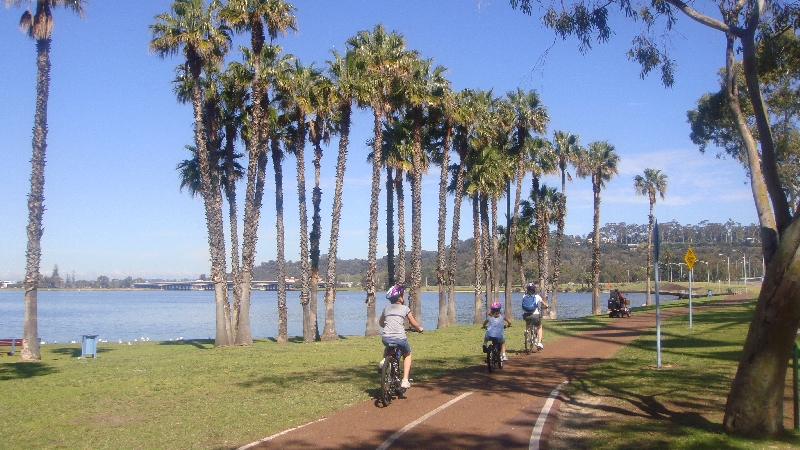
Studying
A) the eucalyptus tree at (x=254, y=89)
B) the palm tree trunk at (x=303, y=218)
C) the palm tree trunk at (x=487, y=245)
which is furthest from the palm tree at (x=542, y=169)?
the eucalyptus tree at (x=254, y=89)

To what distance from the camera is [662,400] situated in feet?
36.1

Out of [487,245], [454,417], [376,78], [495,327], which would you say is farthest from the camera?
[487,245]

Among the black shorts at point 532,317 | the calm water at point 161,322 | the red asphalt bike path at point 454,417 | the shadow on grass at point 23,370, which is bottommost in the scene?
the calm water at point 161,322

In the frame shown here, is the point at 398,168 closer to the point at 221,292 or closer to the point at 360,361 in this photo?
the point at 221,292

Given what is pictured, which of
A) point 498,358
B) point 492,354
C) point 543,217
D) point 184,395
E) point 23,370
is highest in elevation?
point 543,217

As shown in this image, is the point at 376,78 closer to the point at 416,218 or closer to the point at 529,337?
the point at 416,218

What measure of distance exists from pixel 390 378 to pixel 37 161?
18258mm

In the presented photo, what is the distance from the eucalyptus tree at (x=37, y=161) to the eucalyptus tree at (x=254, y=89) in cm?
620

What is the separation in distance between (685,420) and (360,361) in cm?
1075

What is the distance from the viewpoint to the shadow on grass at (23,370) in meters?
17.3

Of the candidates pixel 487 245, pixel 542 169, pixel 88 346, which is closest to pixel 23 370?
pixel 88 346

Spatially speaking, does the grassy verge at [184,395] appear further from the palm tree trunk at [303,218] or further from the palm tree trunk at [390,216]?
the palm tree trunk at [390,216]

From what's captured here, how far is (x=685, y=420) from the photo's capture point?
944cm

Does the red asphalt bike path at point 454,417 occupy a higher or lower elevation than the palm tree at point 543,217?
lower
